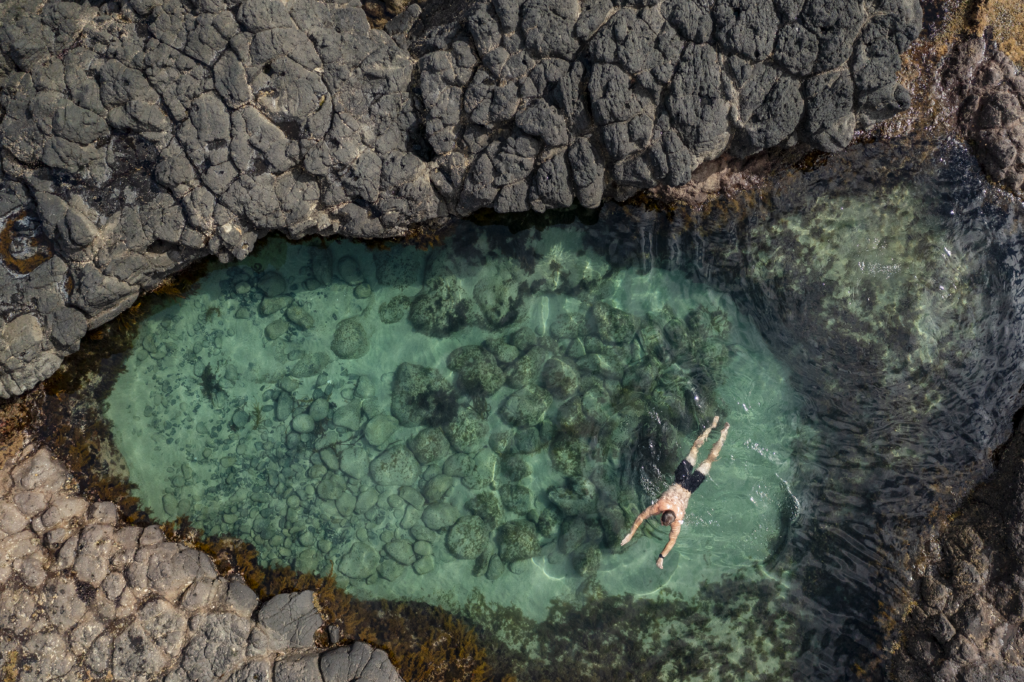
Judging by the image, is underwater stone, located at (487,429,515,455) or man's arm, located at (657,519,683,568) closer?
man's arm, located at (657,519,683,568)

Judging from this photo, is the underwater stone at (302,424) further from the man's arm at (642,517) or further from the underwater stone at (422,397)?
the man's arm at (642,517)

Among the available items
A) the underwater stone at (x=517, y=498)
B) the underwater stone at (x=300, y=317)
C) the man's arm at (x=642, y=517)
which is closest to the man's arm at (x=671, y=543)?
the man's arm at (x=642, y=517)

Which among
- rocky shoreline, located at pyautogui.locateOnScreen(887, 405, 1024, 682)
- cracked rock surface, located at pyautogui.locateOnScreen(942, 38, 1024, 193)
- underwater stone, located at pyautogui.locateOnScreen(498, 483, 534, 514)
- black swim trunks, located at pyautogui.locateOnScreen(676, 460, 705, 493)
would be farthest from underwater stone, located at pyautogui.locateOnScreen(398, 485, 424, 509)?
cracked rock surface, located at pyautogui.locateOnScreen(942, 38, 1024, 193)

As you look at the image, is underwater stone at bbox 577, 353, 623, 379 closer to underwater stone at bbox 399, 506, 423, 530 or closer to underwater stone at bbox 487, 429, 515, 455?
underwater stone at bbox 487, 429, 515, 455

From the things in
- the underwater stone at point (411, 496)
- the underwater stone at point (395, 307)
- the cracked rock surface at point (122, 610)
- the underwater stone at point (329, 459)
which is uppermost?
the underwater stone at point (395, 307)

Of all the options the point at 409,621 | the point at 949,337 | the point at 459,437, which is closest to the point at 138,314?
the point at 459,437

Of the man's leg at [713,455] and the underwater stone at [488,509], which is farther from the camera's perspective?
the underwater stone at [488,509]

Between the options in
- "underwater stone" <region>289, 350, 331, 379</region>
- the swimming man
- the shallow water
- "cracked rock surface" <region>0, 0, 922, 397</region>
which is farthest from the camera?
"underwater stone" <region>289, 350, 331, 379</region>
